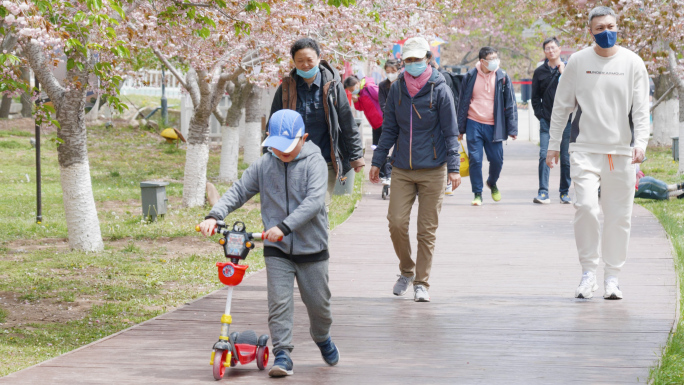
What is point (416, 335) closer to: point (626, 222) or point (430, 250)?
point (430, 250)

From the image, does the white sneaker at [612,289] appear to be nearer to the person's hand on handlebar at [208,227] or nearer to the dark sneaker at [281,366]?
the dark sneaker at [281,366]

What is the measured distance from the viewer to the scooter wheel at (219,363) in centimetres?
525

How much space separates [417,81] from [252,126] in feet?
44.1

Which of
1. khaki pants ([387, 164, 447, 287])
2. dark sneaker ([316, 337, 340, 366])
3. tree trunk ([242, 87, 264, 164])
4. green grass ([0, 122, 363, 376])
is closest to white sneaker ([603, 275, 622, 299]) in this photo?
khaki pants ([387, 164, 447, 287])

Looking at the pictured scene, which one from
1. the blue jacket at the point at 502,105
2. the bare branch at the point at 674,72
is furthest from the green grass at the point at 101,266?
the bare branch at the point at 674,72

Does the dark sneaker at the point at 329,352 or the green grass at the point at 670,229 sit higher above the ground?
the green grass at the point at 670,229

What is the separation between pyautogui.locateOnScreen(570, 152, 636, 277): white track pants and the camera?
704 cm

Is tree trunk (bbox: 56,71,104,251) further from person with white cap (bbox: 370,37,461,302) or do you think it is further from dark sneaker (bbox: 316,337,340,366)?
dark sneaker (bbox: 316,337,340,366)

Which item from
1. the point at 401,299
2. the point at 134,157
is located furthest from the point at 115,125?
the point at 401,299

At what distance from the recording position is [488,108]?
39.8ft

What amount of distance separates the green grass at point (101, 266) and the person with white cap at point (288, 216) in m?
1.68

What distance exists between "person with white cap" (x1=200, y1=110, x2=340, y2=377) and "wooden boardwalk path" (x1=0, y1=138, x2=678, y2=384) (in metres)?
0.30

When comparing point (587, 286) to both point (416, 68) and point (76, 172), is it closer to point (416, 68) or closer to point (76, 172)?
point (416, 68)

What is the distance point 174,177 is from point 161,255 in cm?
931
